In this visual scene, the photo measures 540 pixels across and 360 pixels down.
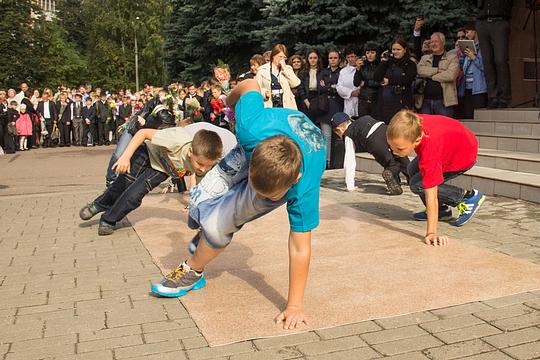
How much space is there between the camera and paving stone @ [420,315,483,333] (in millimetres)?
3310

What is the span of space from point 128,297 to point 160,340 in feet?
2.76

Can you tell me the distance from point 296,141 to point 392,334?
114 centimetres

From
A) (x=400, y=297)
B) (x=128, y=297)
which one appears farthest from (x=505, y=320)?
(x=128, y=297)

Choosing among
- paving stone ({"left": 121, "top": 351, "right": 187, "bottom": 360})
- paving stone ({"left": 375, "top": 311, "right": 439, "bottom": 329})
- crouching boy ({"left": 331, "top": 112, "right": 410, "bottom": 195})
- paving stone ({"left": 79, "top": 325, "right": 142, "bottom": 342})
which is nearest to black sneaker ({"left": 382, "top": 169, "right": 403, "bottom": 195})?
crouching boy ({"left": 331, "top": 112, "right": 410, "bottom": 195})

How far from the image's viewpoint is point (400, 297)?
151 inches

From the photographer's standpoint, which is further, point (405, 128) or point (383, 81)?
point (383, 81)

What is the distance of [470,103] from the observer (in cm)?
1103

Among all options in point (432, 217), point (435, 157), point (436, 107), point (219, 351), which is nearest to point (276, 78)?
point (436, 107)

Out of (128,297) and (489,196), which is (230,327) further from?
(489,196)

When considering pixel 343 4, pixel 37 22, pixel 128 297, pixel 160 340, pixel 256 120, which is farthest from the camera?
pixel 37 22

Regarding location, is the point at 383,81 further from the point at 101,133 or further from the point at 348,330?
the point at 101,133

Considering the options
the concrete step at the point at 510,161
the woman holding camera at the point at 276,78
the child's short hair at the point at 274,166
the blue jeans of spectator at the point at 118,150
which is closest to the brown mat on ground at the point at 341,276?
the child's short hair at the point at 274,166

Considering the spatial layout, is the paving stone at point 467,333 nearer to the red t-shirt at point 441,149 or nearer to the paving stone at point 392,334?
the paving stone at point 392,334

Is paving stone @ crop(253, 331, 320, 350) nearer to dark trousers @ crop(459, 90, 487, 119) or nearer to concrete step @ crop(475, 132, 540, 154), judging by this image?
concrete step @ crop(475, 132, 540, 154)
